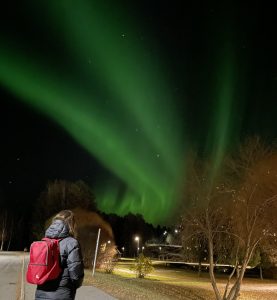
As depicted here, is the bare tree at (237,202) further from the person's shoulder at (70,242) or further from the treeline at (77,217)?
the treeline at (77,217)

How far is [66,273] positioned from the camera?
512 centimetres

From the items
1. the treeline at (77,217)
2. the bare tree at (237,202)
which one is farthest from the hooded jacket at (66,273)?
the treeline at (77,217)

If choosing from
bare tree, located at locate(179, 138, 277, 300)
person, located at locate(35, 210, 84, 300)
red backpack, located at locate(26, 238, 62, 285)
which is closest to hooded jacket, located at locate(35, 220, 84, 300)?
person, located at locate(35, 210, 84, 300)

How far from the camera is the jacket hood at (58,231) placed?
5.19 metres

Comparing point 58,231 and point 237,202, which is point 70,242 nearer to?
point 58,231

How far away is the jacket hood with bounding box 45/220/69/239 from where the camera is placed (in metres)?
5.19

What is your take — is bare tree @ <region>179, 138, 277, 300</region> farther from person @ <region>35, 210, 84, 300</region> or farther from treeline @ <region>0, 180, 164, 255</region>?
treeline @ <region>0, 180, 164, 255</region>

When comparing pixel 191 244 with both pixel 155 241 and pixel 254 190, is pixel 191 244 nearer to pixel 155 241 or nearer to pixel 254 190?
pixel 254 190

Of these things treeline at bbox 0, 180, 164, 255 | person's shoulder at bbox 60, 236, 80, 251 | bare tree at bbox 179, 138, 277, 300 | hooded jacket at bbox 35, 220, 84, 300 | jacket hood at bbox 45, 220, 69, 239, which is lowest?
hooded jacket at bbox 35, 220, 84, 300

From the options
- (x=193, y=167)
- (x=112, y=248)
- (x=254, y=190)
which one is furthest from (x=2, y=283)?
(x=112, y=248)

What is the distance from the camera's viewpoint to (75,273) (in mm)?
5008

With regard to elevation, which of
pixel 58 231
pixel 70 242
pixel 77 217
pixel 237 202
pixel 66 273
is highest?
pixel 77 217

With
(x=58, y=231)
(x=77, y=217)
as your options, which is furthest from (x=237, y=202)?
(x=77, y=217)

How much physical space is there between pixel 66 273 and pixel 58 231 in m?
0.47
